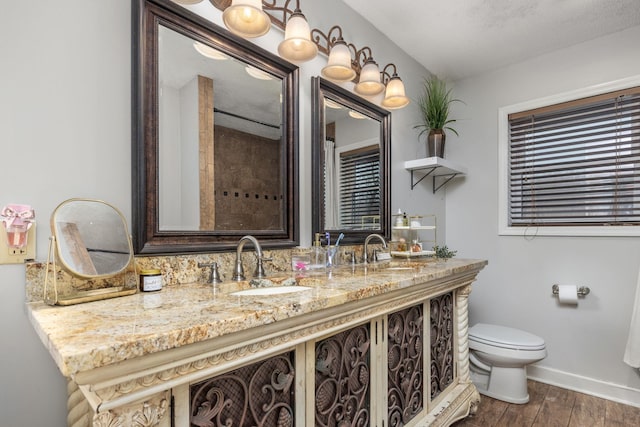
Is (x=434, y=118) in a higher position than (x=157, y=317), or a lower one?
higher

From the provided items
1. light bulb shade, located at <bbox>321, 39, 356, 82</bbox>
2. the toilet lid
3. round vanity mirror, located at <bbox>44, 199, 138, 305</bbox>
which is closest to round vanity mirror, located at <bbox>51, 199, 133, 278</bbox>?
round vanity mirror, located at <bbox>44, 199, 138, 305</bbox>

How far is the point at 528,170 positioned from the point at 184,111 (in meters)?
2.54

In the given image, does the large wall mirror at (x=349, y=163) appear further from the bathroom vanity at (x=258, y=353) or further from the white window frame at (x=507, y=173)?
the white window frame at (x=507, y=173)

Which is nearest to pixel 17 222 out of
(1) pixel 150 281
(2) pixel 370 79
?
(1) pixel 150 281

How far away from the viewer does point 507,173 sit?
2.74m

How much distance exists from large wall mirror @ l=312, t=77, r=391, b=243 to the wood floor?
124 centimetres

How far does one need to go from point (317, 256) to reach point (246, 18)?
3.48ft

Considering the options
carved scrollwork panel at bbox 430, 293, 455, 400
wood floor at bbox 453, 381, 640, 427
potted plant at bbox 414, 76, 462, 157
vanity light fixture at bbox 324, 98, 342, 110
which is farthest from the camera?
potted plant at bbox 414, 76, 462, 157

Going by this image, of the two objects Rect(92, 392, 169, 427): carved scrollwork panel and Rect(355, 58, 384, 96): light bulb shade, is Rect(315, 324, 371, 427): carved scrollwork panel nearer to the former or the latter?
Rect(92, 392, 169, 427): carved scrollwork panel

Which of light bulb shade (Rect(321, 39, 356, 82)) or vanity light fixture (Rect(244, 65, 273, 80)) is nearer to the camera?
vanity light fixture (Rect(244, 65, 273, 80))

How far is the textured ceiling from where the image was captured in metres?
2.04

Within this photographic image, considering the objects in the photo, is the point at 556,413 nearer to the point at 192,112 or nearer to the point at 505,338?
the point at 505,338

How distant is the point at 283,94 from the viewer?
164 centimetres

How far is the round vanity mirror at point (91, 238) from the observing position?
95 cm
